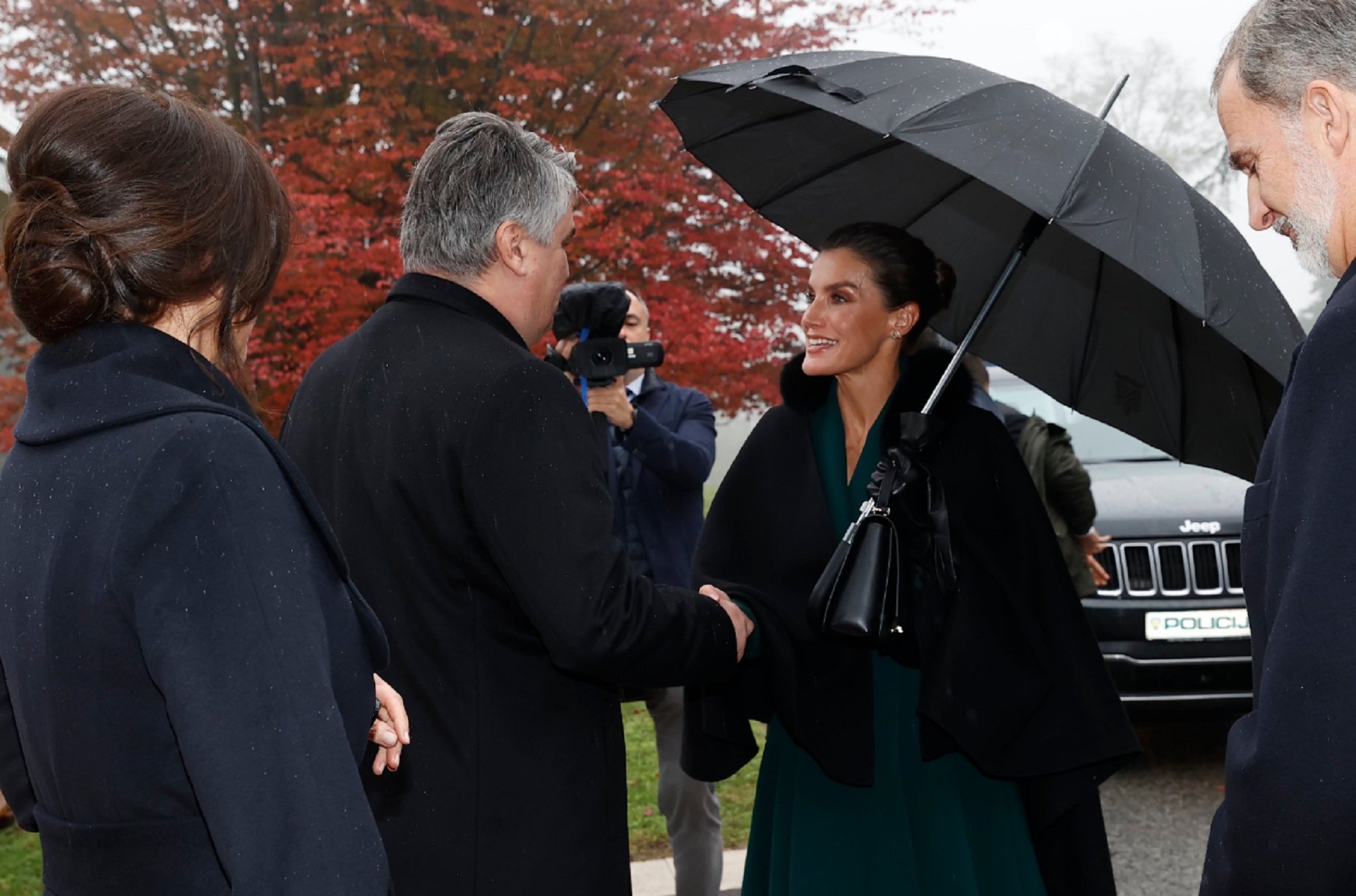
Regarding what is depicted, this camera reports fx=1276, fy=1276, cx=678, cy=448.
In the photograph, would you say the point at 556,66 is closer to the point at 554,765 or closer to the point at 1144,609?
→ the point at 1144,609

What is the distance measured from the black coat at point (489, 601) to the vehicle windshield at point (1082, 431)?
501 cm

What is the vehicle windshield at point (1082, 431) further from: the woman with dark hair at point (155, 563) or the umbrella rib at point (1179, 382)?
the woman with dark hair at point (155, 563)

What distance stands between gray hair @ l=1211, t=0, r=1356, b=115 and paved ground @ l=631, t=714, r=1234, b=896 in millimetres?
3102

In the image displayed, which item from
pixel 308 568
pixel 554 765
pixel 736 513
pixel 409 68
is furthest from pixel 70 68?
pixel 308 568

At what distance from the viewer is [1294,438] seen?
1524mm

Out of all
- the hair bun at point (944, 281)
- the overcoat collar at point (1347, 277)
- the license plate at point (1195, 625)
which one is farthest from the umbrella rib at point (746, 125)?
the license plate at point (1195, 625)

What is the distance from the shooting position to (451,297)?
2529 millimetres

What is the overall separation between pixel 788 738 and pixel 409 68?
21.4 ft

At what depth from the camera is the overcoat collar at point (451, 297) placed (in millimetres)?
2529

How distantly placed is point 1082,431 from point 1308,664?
6489mm

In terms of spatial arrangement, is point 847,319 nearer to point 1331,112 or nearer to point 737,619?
point 737,619

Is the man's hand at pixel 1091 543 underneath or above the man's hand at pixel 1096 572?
above

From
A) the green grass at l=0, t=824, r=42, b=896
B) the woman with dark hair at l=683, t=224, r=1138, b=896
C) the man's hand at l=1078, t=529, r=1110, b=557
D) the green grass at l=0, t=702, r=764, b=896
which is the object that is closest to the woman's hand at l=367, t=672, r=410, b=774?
the woman with dark hair at l=683, t=224, r=1138, b=896

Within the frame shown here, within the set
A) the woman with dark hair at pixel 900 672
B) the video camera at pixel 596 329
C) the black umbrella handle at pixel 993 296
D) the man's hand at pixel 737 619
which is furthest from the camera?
the video camera at pixel 596 329
